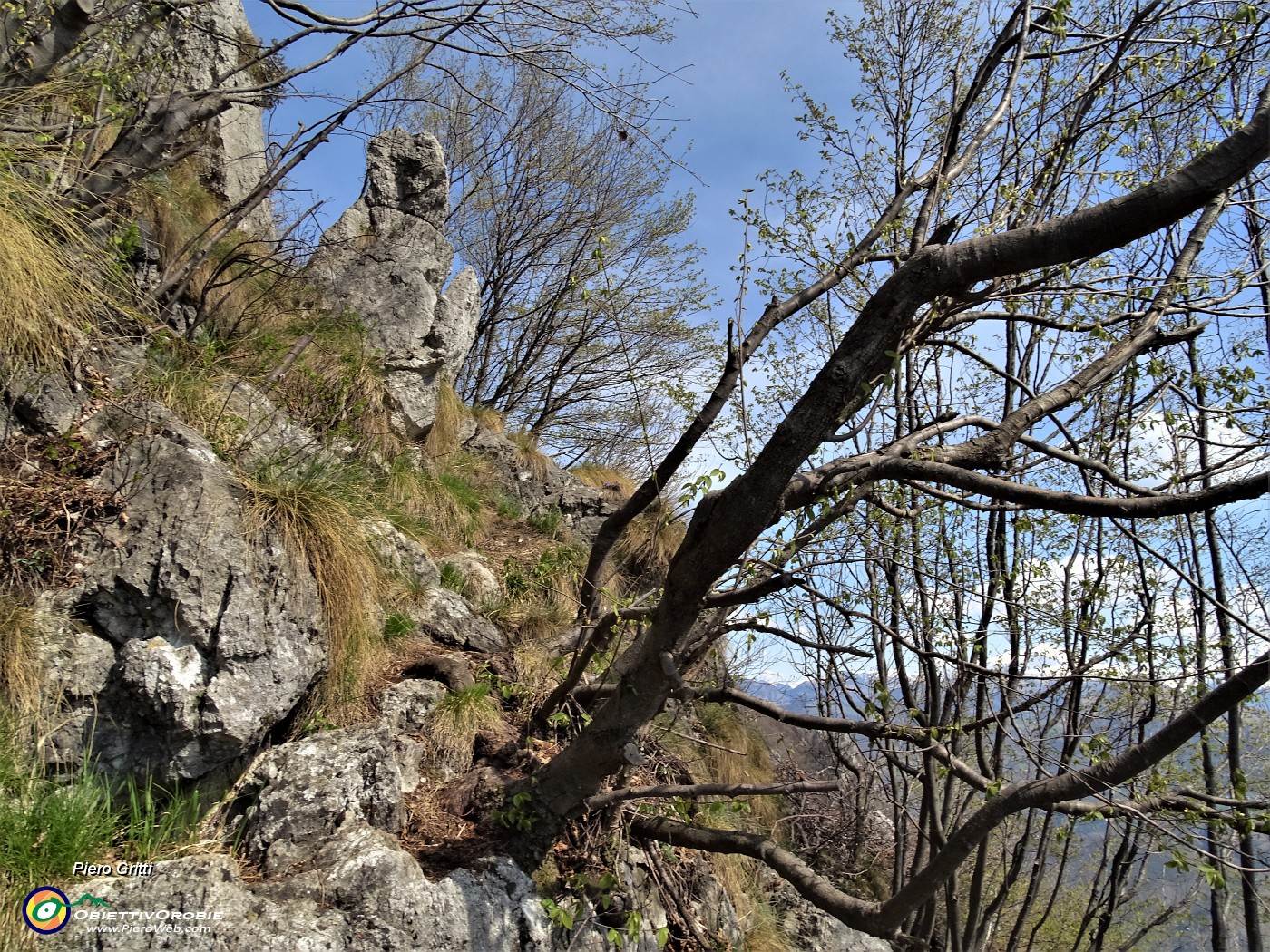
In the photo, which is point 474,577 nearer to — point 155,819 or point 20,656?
point 155,819

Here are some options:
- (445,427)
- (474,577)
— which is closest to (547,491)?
(445,427)

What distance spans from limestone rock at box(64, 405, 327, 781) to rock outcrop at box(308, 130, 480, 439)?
2.94 meters

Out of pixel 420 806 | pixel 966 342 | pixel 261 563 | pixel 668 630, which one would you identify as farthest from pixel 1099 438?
pixel 261 563

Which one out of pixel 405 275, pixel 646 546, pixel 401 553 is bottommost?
pixel 401 553

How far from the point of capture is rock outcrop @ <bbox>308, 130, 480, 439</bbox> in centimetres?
682

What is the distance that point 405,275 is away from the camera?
711cm

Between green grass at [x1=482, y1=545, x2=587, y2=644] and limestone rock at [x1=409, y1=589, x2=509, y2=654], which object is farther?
green grass at [x1=482, y1=545, x2=587, y2=644]

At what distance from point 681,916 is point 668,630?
2087 mm

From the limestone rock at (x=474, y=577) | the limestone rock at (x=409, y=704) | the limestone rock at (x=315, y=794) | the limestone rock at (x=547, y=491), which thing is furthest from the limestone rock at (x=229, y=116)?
the limestone rock at (x=315, y=794)

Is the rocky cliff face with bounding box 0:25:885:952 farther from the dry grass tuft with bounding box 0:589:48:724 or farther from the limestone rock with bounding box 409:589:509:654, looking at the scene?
the limestone rock with bounding box 409:589:509:654

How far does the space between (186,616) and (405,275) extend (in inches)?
177

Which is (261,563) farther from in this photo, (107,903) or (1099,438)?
(1099,438)

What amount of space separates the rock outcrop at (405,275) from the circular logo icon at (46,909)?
4.38m

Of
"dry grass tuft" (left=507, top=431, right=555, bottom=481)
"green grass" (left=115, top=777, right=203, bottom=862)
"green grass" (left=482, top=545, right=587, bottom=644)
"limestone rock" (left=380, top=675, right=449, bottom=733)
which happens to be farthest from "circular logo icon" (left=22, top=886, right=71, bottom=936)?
"dry grass tuft" (left=507, top=431, right=555, bottom=481)
